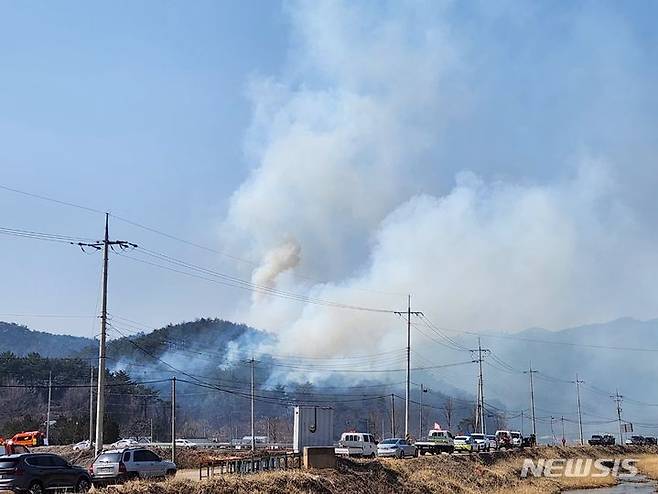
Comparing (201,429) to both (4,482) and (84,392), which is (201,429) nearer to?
(84,392)

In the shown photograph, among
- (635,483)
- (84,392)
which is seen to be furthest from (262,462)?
(84,392)

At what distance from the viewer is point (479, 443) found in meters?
90.6

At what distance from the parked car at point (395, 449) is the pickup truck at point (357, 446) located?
2.76m

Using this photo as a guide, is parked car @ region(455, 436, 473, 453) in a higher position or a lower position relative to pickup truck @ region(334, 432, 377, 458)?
lower

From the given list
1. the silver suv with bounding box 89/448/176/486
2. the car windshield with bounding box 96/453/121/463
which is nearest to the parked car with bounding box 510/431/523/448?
the silver suv with bounding box 89/448/176/486

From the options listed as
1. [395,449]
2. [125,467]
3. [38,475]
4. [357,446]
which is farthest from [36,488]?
→ [395,449]

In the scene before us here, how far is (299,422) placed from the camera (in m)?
54.1

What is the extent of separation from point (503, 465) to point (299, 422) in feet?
111

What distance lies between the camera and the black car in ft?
114

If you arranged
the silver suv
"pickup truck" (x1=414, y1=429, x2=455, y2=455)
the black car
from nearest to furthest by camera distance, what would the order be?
the black car, the silver suv, "pickup truck" (x1=414, y1=429, x2=455, y2=455)

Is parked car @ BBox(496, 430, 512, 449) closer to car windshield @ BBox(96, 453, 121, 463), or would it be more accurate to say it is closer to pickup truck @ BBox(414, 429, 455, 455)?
pickup truck @ BBox(414, 429, 455, 455)

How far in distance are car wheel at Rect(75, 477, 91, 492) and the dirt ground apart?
2.74 meters

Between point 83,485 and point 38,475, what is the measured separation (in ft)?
8.94

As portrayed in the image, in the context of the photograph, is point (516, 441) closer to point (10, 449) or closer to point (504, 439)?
point (504, 439)
